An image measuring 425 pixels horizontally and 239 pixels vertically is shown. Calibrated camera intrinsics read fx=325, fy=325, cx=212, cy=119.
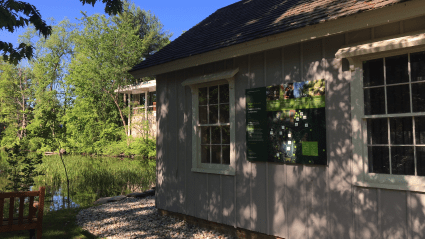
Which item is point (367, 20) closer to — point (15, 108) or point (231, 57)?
point (231, 57)

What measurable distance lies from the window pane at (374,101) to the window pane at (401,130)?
0.20 metres

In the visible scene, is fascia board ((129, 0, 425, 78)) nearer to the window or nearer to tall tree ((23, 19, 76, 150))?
the window

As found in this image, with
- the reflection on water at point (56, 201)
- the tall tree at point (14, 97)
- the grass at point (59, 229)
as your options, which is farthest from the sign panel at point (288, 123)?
the tall tree at point (14, 97)

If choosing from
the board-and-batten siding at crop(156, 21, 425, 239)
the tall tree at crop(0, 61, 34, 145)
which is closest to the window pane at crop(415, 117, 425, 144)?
the board-and-batten siding at crop(156, 21, 425, 239)

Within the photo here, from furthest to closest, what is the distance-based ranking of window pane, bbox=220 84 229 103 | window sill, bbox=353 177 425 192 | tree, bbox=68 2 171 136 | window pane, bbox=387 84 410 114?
tree, bbox=68 2 171 136, window pane, bbox=220 84 229 103, window pane, bbox=387 84 410 114, window sill, bbox=353 177 425 192

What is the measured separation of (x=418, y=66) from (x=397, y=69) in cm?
23

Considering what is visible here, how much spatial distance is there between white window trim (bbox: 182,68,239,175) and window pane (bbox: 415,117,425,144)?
9.32ft

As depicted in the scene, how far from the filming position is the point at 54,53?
148 feet

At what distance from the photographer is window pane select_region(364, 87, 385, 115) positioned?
4141 millimetres

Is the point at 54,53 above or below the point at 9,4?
above

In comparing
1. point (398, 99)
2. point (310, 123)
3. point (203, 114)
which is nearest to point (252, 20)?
point (203, 114)

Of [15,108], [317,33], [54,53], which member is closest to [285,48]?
[317,33]

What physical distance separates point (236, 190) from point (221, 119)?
1370 millimetres

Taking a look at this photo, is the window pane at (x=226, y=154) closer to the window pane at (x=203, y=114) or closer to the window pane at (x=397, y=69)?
the window pane at (x=203, y=114)
